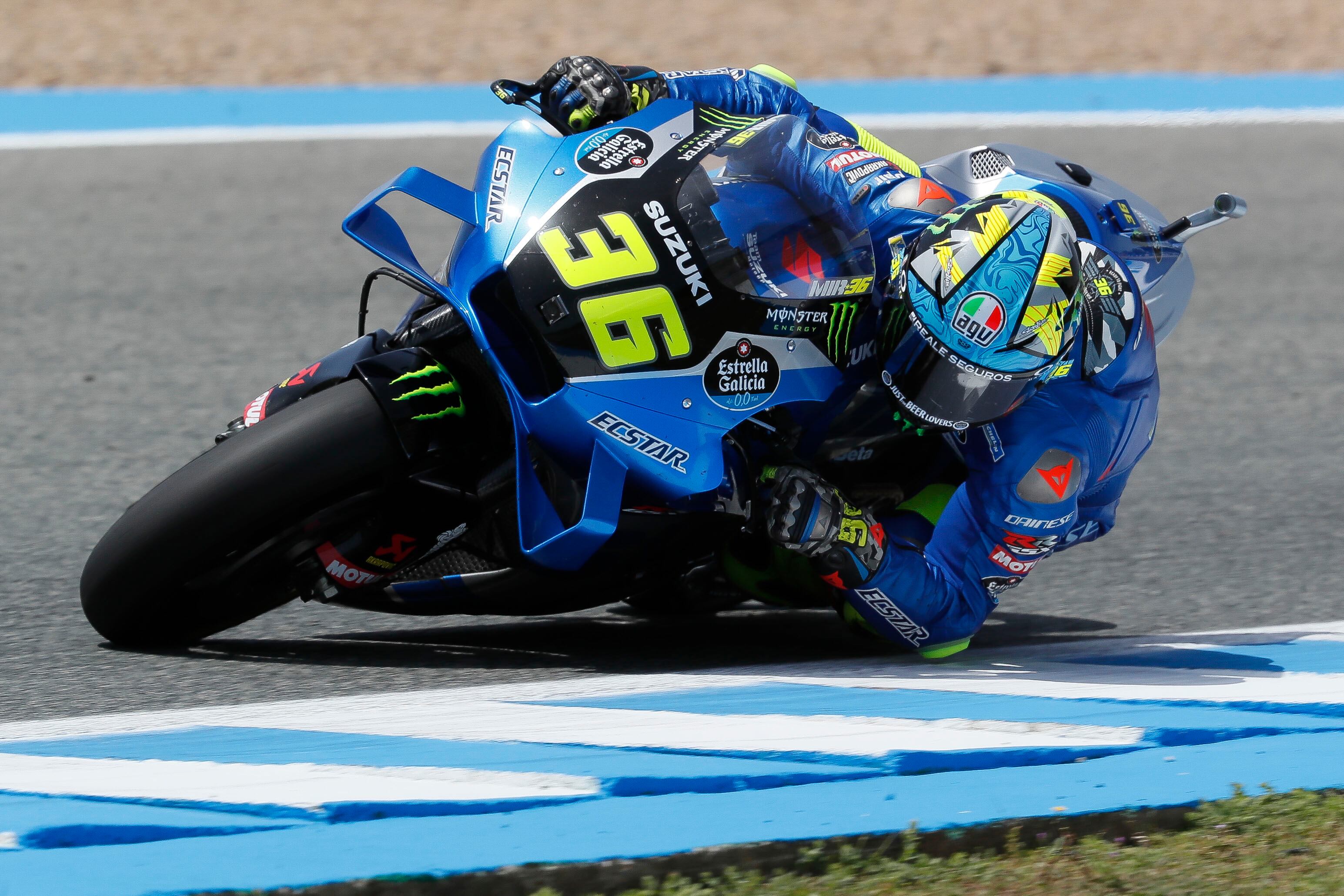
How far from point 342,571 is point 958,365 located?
52.9 inches

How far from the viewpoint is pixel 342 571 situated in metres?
3.46

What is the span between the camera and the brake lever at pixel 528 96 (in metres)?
3.58

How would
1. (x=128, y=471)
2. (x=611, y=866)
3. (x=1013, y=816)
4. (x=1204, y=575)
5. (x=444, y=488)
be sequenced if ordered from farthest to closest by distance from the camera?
(x=128, y=471) → (x=1204, y=575) → (x=444, y=488) → (x=1013, y=816) → (x=611, y=866)

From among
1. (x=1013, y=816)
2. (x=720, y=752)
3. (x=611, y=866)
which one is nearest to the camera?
(x=611, y=866)

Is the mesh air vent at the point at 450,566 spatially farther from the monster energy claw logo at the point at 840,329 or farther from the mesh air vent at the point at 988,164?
the mesh air vent at the point at 988,164

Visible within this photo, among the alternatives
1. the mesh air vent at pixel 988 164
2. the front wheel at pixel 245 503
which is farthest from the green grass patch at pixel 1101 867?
the mesh air vent at pixel 988 164

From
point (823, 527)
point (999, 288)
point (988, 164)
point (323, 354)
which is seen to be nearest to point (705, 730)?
point (823, 527)

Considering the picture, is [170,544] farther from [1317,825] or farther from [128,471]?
[1317,825]

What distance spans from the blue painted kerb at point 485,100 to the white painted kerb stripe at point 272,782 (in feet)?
22.3

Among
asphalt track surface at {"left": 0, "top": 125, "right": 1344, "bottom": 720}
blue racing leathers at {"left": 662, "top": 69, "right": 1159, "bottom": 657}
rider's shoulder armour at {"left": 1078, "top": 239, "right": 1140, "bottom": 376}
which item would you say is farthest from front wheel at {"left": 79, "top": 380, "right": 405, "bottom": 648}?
rider's shoulder armour at {"left": 1078, "top": 239, "right": 1140, "bottom": 376}

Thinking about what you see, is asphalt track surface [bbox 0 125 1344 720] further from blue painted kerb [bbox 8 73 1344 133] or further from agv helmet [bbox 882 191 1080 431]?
agv helmet [bbox 882 191 1080 431]

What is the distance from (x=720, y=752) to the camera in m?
3.09

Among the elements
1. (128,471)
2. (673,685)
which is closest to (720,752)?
(673,685)

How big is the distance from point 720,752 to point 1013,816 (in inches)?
21.8
